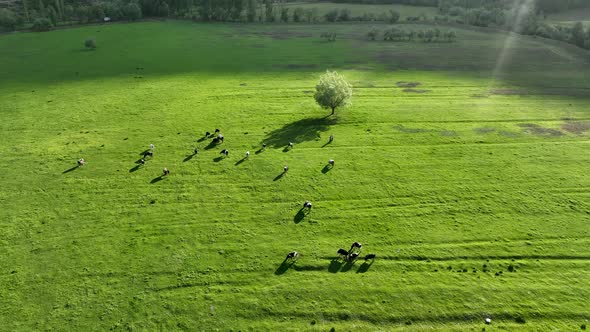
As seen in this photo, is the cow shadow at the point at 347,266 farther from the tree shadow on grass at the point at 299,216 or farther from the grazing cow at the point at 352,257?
the tree shadow on grass at the point at 299,216

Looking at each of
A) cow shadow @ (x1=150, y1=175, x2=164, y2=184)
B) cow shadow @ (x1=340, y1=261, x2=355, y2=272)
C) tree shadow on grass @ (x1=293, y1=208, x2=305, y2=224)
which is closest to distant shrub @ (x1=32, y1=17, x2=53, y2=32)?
cow shadow @ (x1=150, y1=175, x2=164, y2=184)

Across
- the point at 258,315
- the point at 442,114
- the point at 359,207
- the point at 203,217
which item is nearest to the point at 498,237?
the point at 359,207

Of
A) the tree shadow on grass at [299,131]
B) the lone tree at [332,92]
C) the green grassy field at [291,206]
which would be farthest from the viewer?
the lone tree at [332,92]

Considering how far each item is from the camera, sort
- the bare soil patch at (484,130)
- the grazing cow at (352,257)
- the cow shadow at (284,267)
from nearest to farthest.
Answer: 1. the cow shadow at (284,267)
2. the grazing cow at (352,257)
3. the bare soil patch at (484,130)

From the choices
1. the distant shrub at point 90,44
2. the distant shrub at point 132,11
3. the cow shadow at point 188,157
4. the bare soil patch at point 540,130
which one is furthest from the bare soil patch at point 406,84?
the distant shrub at point 132,11

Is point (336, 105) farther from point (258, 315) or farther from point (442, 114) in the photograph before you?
point (258, 315)

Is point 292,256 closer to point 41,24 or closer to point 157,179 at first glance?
point 157,179
